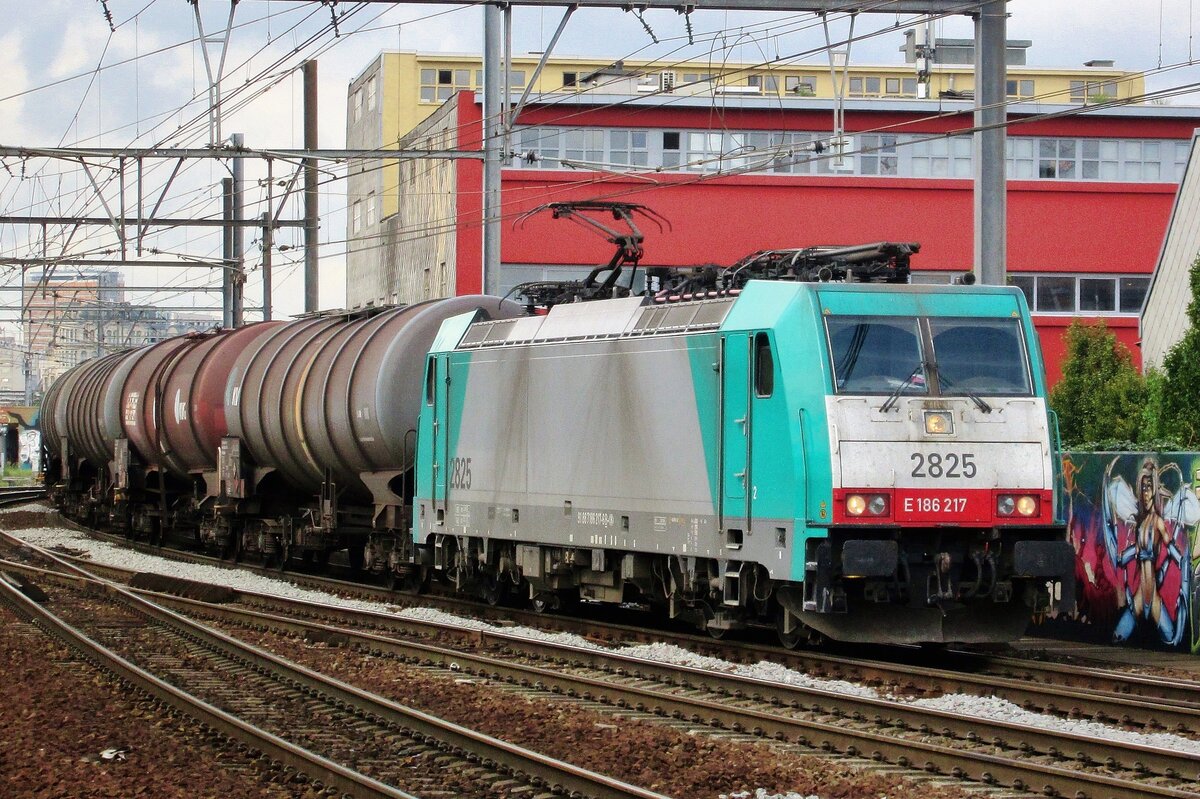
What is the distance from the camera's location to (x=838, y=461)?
13.0 meters

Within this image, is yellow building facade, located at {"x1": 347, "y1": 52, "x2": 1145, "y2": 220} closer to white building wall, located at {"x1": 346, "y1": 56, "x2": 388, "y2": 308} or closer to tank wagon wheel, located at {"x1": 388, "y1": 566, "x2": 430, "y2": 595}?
white building wall, located at {"x1": 346, "y1": 56, "x2": 388, "y2": 308}

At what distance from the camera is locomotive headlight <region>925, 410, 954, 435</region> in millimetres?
13389

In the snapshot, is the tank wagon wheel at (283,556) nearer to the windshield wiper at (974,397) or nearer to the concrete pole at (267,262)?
the concrete pole at (267,262)

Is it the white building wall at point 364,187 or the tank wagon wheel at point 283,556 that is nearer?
the tank wagon wheel at point 283,556

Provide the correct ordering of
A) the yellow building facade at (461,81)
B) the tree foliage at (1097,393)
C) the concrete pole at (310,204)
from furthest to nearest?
the yellow building facade at (461,81), the concrete pole at (310,204), the tree foliage at (1097,393)

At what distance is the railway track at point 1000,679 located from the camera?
37.4ft

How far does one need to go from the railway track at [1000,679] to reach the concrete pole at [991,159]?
4.28 m

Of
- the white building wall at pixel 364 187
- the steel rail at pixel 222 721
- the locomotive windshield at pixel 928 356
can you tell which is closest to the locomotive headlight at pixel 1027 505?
the locomotive windshield at pixel 928 356

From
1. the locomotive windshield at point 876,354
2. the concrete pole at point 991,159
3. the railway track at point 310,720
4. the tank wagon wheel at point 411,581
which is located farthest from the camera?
the tank wagon wheel at point 411,581

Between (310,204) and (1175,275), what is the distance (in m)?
18.0

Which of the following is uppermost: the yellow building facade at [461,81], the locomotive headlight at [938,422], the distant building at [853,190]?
the yellow building facade at [461,81]

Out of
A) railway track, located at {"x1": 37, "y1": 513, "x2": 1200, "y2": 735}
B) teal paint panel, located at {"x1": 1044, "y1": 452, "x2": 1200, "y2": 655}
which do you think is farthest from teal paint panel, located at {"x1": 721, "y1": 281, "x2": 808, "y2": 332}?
teal paint panel, located at {"x1": 1044, "y1": 452, "x2": 1200, "y2": 655}

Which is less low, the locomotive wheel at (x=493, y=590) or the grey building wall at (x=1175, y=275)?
the grey building wall at (x=1175, y=275)

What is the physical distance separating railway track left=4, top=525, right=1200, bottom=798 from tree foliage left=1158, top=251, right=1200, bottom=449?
9115 mm
